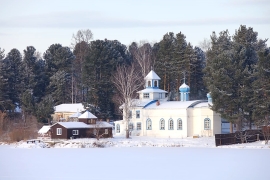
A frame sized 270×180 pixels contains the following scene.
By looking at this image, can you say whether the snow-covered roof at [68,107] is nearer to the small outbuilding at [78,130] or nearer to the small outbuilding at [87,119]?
the small outbuilding at [87,119]

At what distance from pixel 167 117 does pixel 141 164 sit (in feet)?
78.4

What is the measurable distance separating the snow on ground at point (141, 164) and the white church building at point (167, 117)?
986 cm

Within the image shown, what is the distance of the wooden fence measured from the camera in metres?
50.8

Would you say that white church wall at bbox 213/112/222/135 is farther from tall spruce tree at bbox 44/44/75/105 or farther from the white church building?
Answer: tall spruce tree at bbox 44/44/75/105

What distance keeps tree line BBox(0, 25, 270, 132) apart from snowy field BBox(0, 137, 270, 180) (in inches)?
187

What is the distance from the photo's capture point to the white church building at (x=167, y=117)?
190ft

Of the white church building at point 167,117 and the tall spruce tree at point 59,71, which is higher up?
the tall spruce tree at point 59,71

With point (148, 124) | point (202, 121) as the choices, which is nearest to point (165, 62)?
point (148, 124)

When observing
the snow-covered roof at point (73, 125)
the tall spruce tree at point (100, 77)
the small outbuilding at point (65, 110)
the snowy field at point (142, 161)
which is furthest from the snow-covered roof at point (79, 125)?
the small outbuilding at point (65, 110)

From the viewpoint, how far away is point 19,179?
28.8 m

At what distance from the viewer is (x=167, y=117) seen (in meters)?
59.8

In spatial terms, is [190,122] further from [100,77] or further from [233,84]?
[100,77]

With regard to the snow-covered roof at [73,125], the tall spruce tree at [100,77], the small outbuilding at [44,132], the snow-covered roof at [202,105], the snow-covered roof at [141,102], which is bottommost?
the small outbuilding at [44,132]

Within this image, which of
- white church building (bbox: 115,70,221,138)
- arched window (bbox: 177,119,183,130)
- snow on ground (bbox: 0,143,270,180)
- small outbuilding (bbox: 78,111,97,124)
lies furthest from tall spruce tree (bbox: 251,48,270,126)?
small outbuilding (bbox: 78,111,97,124)
